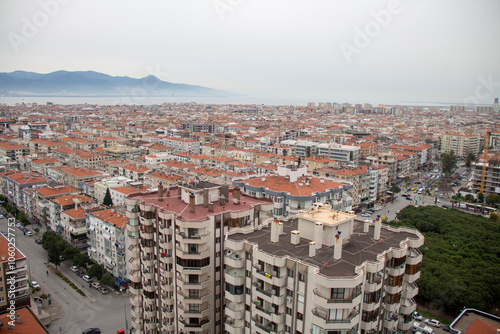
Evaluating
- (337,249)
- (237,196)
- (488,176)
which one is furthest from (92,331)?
(488,176)

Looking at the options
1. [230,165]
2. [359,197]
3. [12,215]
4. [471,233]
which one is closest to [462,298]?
[471,233]

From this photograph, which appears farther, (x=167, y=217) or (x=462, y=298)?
(x=462, y=298)

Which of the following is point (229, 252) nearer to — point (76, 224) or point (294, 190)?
point (294, 190)

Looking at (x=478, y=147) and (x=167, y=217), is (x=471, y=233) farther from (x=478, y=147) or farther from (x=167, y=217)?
(x=478, y=147)

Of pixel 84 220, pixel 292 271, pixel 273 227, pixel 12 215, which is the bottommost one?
pixel 12 215

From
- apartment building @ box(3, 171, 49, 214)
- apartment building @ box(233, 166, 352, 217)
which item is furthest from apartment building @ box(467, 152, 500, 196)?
apartment building @ box(3, 171, 49, 214)

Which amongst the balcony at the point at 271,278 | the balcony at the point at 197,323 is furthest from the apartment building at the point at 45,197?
the balcony at the point at 271,278

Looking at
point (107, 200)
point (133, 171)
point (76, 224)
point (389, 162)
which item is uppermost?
point (389, 162)
